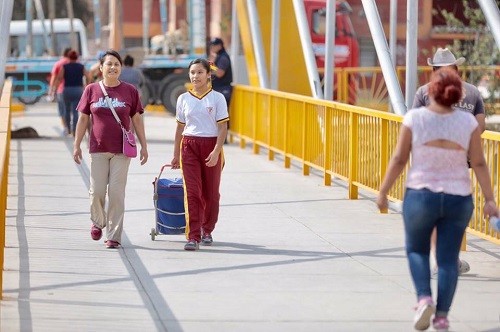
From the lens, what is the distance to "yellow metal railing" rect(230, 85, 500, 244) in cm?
1411

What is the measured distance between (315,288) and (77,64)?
15.9 metres

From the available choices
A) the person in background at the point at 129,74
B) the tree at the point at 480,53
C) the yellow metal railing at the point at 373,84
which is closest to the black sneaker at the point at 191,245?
the person in background at the point at 129,74

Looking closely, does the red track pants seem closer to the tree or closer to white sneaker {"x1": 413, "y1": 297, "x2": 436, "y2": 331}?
white sneaker {"x1": 413, "y1": 297, "x2": 436, "y2": 331}

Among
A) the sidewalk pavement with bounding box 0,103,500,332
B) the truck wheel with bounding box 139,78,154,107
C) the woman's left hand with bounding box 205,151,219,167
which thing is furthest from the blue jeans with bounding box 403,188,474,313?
A: the truck wheel with bounding box 139,78,154,107

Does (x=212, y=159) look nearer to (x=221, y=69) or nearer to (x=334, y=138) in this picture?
(x=334, y=138)

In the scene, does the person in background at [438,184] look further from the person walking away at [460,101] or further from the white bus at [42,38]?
the white bus at [42,38]

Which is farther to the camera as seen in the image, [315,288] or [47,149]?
[47,149]

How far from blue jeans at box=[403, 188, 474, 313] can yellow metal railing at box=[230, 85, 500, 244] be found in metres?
2.94

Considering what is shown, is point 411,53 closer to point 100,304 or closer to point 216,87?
point 100,304

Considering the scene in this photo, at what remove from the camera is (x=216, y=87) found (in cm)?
2381

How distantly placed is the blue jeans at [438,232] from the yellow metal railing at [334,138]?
2.94m

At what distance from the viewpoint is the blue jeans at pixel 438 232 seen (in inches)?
325

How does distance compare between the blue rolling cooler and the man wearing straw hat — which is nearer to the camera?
the man wearing straw hat

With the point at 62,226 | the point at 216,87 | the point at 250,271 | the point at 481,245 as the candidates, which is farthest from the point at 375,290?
the point at 216,87
